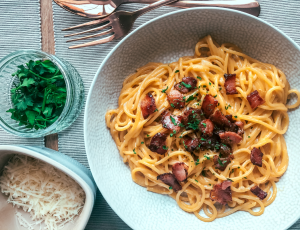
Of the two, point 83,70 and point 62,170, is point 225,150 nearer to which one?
point 62,170

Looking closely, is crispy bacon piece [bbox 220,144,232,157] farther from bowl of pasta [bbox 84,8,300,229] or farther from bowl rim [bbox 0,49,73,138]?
bowl rim [bbox 0,49,73,138]

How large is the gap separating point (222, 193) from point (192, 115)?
87 cm

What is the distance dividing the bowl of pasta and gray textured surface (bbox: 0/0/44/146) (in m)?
1.11

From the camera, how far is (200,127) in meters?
2.55

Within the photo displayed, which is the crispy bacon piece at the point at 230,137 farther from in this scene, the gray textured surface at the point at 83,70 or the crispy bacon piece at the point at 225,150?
the gray textured surface at the point at 83,70

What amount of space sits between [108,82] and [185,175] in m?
1.28

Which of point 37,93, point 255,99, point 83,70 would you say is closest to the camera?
point 255,99

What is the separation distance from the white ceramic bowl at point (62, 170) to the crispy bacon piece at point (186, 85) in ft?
4.48

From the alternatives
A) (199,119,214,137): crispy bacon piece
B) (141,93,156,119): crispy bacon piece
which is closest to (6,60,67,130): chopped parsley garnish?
(141,93,156,119): crispy bacon piece

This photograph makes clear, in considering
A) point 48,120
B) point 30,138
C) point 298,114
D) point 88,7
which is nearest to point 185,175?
point 298,114

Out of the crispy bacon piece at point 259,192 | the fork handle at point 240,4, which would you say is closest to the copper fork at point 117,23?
the fork handle at point 240,4

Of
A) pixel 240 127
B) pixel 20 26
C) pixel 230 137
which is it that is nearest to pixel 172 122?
pixel 230 137

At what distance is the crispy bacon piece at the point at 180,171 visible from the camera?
2548 millimetres

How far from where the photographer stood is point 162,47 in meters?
2.85
